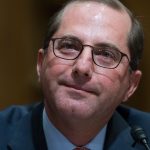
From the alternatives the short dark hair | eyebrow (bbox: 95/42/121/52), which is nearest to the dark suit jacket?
the short dark hair

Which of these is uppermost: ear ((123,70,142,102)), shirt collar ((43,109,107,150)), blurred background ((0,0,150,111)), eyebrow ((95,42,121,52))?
eyebrow ((95,42,121,52))

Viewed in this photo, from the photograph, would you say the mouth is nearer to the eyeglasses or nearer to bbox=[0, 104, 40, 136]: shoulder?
the eyeglasses

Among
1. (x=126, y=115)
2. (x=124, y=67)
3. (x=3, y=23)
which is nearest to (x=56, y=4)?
(x=3, y=23)

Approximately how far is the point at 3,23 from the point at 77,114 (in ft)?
6.41

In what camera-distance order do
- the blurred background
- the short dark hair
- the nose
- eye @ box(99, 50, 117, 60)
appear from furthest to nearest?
the blurred background, the short dark hair, eye @ box(99, 50, 117, 60), the nose

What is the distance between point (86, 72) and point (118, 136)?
0.46 metres

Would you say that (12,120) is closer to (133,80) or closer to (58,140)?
(58,140)

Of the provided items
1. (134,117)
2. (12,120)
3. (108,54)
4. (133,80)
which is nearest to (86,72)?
(108,54)

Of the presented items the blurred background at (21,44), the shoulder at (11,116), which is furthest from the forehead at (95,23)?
the blurred background at (21,44)

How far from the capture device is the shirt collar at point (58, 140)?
2.00 m

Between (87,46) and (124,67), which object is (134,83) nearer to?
(124,67)

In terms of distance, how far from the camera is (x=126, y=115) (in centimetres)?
235

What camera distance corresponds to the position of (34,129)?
206 centimetres

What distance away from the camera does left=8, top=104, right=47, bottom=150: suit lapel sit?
79.0 inches
